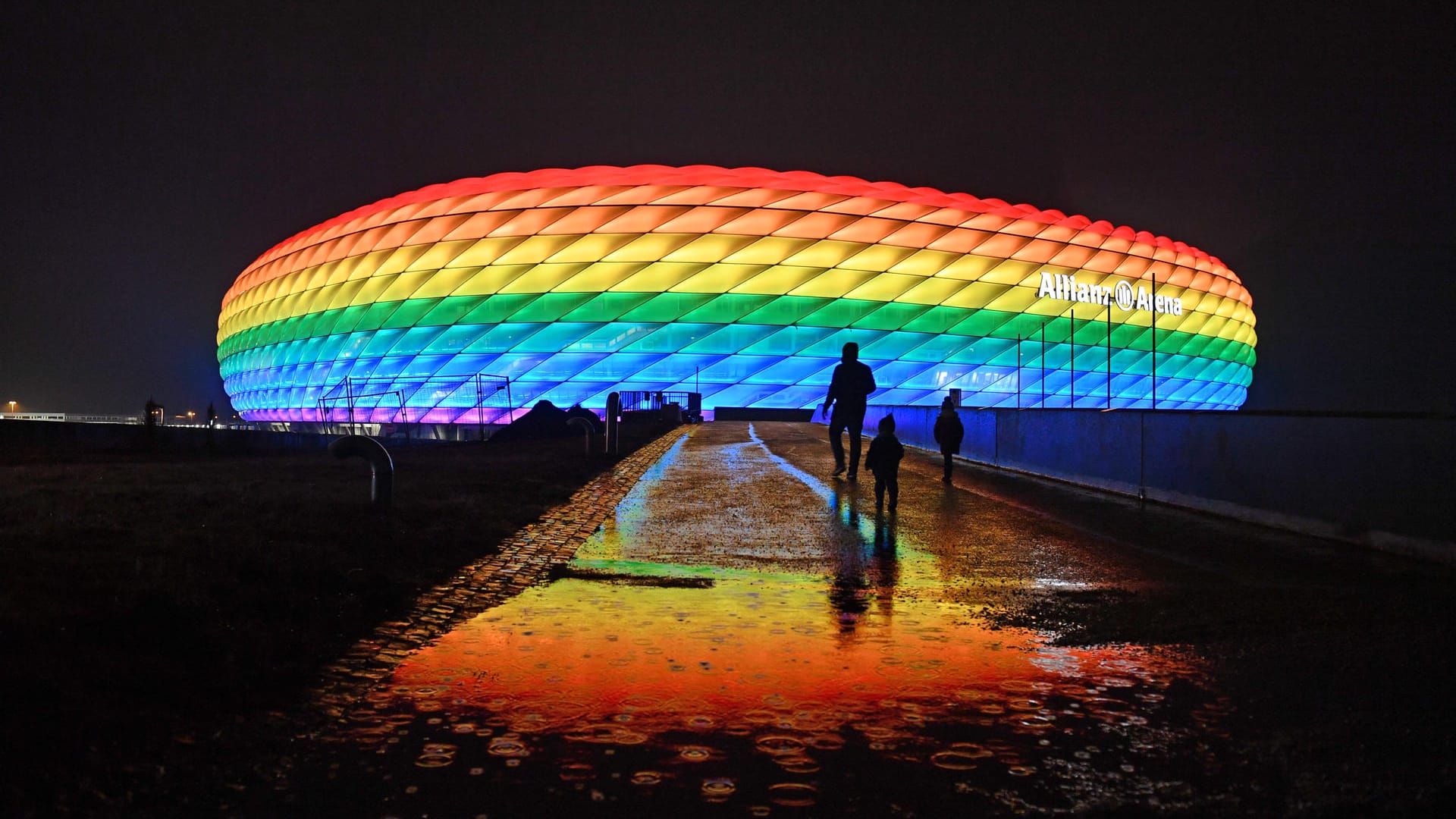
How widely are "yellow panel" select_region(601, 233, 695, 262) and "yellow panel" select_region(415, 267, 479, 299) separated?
601cm

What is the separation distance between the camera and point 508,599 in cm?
546

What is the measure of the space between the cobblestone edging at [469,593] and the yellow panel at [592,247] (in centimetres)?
3465

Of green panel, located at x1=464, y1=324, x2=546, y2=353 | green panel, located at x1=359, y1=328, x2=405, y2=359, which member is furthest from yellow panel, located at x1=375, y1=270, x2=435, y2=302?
green panel, located at x1=464, y1=324, x2=546, y2=353

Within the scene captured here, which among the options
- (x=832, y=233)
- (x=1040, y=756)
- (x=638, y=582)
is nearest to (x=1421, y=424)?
(x=638, y=582)

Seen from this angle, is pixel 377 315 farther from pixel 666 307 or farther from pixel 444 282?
pixel 666 307

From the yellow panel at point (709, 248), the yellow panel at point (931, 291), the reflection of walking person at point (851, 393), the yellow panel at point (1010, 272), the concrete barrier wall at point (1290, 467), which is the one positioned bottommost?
the concrete barrier wall at point (1290, 467)

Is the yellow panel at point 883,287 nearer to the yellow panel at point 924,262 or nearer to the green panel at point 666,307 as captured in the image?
the yellow panel at point 924,262

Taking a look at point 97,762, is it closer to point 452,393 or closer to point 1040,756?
point 1040,756

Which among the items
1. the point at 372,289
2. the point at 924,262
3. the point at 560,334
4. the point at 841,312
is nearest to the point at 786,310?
the point at 841,312

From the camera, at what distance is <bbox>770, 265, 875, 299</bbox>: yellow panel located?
4484 centimetres

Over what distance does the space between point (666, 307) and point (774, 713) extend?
41.9 meters

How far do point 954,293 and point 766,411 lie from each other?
9.72m

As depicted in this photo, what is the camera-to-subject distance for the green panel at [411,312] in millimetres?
46250

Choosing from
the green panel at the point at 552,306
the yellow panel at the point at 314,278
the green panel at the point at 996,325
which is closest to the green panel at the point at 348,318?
the yellow panel at the point at 314,278
